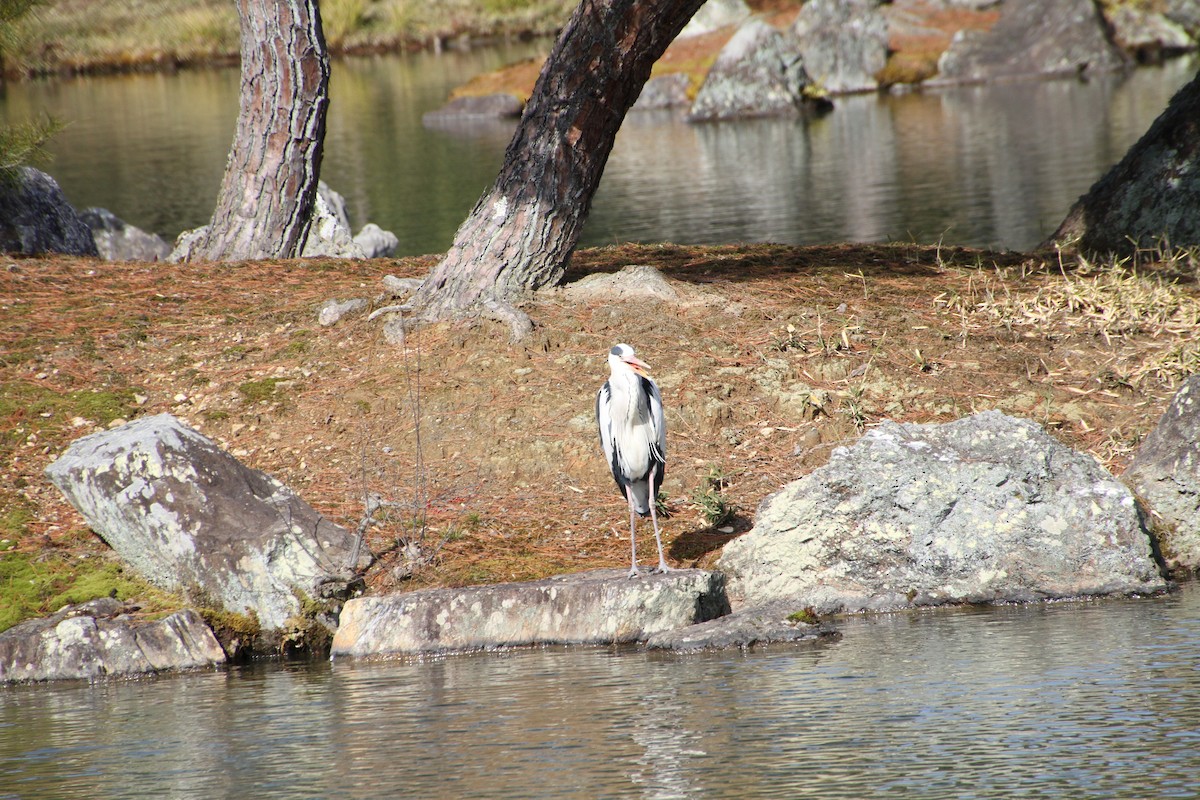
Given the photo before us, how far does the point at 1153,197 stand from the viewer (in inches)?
428

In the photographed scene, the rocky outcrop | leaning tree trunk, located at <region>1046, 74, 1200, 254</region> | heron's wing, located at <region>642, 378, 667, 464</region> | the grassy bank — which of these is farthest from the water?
the grassy bank

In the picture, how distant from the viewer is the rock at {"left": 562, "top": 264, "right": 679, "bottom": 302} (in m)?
9.11

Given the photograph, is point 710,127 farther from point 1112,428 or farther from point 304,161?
point 1112,428

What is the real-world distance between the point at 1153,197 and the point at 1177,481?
4770mm

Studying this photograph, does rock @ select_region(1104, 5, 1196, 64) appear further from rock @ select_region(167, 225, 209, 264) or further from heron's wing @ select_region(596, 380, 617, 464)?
heron's wing @ select_region(596, 380, 617, 464)

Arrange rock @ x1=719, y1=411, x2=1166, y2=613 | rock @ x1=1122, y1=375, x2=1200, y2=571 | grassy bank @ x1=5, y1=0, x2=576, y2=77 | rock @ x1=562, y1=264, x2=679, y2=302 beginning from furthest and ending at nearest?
grassy bank @ x1=5, y1=0, x2=576, y2=77, rock @ x1=562, y1=264, x2=679, y2=302, rock @ x1=1122, y1=375, x2=1200, y2=571, rock @ x1=719, y1=411, x2=1166, y2=613

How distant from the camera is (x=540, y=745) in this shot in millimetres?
4816

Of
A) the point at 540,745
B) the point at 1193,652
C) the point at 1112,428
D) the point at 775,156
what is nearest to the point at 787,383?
the point at 1112,428

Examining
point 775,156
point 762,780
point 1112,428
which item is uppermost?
point 775,156

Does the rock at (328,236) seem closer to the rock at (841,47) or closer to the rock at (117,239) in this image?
the rock at (117,239)

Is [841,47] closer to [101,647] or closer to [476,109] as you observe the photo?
[476,109]

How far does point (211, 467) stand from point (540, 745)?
9.82 ft

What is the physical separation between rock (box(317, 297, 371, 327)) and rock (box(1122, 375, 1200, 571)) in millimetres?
5245

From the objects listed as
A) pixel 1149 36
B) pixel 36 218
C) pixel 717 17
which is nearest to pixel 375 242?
pixel 36 218
